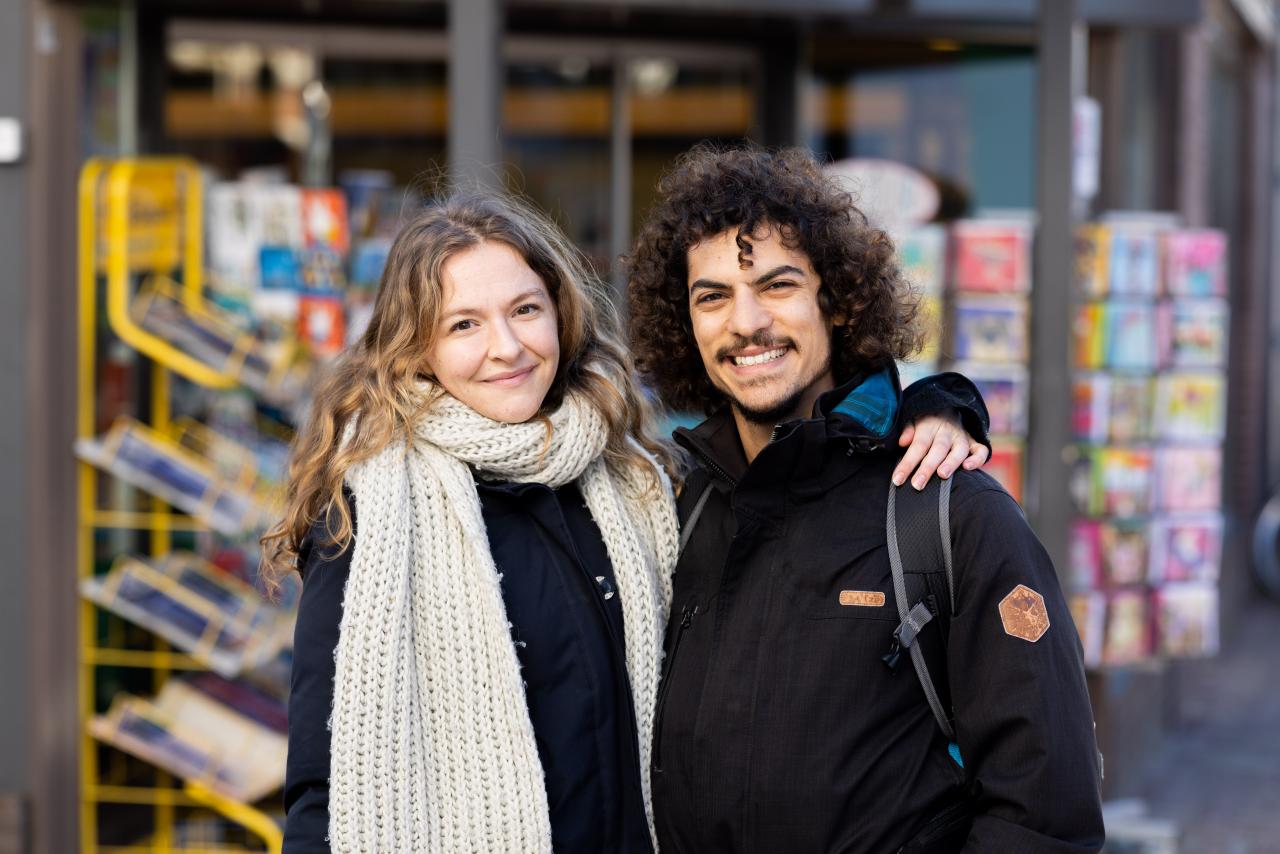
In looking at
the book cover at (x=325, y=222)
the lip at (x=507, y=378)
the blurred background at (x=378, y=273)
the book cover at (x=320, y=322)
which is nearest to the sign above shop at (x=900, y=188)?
the blurred background at (x=378, y=273)

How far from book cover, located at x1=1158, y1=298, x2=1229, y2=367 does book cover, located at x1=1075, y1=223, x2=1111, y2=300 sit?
1.08 ft

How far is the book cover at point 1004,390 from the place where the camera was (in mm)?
5215

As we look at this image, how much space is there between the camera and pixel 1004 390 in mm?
5227

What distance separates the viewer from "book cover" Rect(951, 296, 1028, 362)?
5.18 m

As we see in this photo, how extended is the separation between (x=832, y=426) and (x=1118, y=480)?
3480mm

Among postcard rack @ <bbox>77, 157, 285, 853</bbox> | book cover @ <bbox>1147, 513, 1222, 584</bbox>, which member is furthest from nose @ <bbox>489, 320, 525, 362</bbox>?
book cover @ <bbox>1147, 513, 1222, 584</bbox>

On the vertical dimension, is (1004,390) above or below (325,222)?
below

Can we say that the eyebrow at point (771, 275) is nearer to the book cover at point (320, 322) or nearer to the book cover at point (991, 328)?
the book cover at point (320, 322)

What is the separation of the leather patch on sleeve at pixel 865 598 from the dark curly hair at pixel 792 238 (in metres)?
0.44

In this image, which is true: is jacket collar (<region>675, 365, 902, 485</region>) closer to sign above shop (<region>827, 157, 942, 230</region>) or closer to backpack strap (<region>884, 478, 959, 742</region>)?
backpack strap (<region>884, 478, 959, 742</region>)

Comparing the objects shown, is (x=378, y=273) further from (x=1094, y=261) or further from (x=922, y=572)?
(x=922, y=572)

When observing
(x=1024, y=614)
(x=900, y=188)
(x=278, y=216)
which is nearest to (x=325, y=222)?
(x=278, y=216)

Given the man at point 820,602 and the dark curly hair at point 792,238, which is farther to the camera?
the dark curly hair at point 792,238

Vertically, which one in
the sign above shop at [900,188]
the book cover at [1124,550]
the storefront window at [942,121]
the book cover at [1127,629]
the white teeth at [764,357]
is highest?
the storefront window at [942,121]
